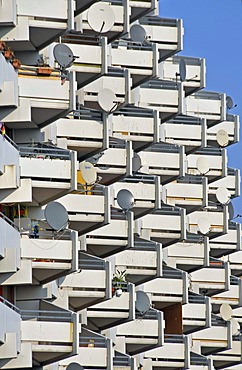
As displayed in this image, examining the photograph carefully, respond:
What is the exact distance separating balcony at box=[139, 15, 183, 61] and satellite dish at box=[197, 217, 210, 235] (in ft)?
26.1

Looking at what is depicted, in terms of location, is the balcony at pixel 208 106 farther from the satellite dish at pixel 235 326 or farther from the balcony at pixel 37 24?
the balcony at pixel 37 24

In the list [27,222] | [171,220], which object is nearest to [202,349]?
[171,220]

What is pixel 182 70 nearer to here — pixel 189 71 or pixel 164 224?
pixel 189 71

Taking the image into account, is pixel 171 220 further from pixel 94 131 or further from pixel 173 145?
pixel 94 131

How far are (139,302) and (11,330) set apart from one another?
18.1 meters

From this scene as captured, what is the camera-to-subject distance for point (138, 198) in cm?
8175

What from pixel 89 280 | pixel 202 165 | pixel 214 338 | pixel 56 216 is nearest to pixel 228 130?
pixel 202 165

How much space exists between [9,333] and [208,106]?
122 ft

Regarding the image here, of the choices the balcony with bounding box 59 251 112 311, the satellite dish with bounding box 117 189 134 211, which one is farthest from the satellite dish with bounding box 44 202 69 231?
the satellite dish with bounding box 117 189 134 211

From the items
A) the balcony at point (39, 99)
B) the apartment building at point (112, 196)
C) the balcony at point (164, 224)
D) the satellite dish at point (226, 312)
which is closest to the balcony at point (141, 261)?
the apartment building at point (112, 196)

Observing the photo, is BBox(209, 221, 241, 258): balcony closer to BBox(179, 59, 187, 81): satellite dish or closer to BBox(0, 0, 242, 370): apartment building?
BBox(0, 0, 242, 370): apartment building

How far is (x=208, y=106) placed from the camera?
9556 centimetres

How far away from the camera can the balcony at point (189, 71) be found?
9056cm

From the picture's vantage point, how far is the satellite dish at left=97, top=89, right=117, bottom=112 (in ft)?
244
